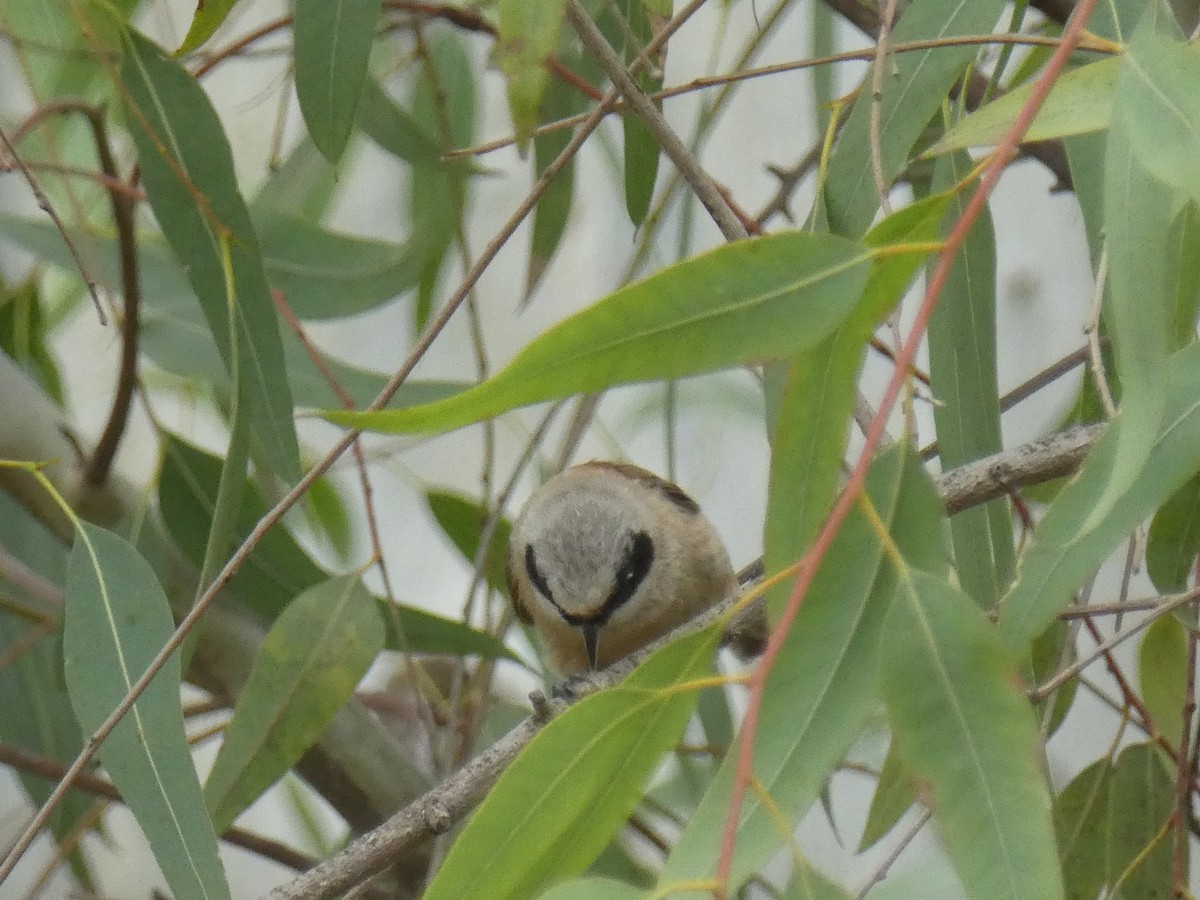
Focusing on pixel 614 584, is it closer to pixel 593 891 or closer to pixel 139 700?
pixel 139 700

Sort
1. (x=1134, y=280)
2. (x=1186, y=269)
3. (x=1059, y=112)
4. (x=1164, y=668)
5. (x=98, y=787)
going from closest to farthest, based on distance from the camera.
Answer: (x=1134, y=280)
(x=1059, y=112)
(x=1186, y=269)
(x=1164, y=668)
(x=98, y=787)

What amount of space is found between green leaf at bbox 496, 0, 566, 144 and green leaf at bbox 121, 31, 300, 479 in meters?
0.46

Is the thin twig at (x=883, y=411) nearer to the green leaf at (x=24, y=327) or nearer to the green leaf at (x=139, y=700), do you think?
the green leaf at (x=139, y=700)

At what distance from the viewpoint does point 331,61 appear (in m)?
1.38

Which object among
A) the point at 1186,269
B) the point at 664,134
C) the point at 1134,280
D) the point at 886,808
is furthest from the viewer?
the point at 886,808

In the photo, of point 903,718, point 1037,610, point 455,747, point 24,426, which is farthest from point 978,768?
point 24,426

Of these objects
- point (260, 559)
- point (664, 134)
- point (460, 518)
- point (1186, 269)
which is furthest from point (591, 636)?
point (1186, 269)

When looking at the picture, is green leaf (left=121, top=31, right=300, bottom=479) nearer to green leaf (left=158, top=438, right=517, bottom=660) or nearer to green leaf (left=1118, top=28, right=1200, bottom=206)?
green leaf (left=158, top=438, right=517, bottom=660)

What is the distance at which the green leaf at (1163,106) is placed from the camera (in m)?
0.91

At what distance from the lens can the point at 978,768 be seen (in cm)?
89

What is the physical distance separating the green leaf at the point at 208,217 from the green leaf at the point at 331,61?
158 mm

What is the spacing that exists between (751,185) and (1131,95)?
10.5 ft

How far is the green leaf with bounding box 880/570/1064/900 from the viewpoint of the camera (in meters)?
0.86

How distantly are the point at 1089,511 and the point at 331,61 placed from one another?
2.58 ft
